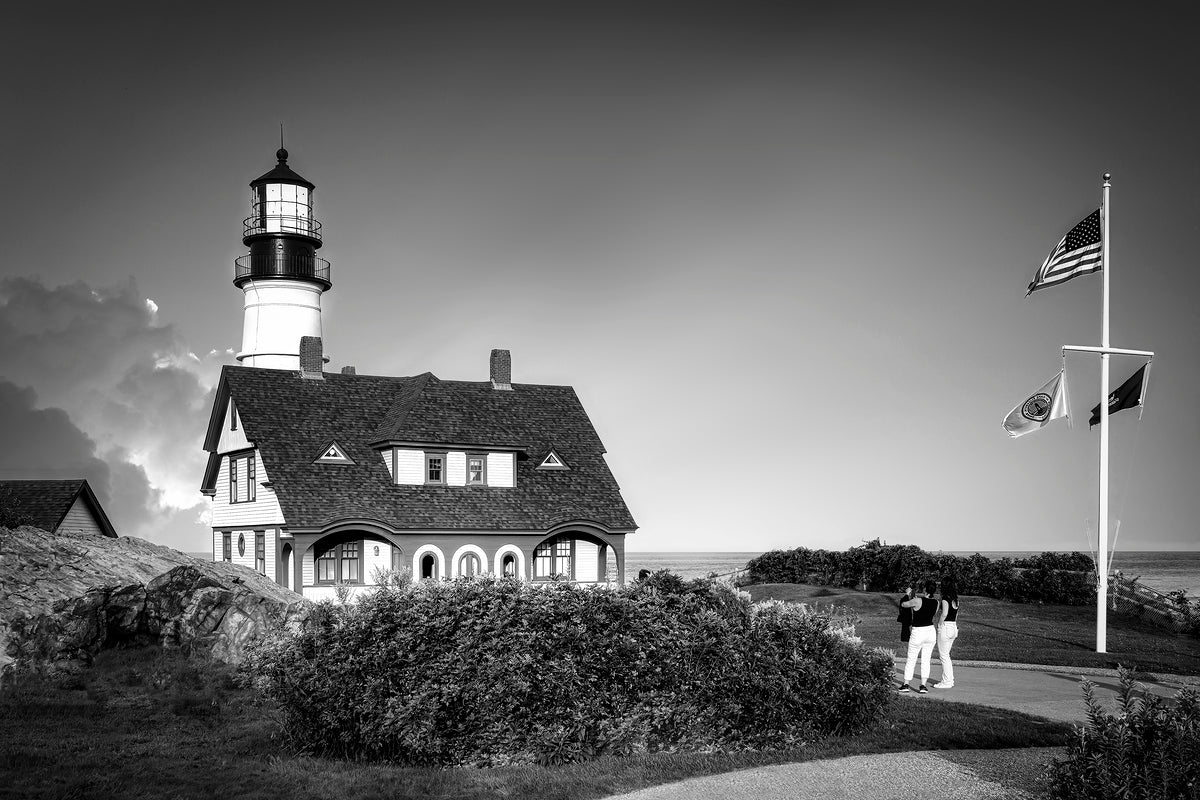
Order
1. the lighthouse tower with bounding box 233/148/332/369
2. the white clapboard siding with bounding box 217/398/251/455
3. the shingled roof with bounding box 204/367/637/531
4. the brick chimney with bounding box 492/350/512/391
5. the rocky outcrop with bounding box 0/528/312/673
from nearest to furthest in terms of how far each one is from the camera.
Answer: the rocky outcrop with bounding box 0/528/312/673, the shingled roof with bounding box 204/367/637/531, the white clapboard siding with bounding box 217/398/251/455, the brick chimney with bounding box 492/350/512/391, the lighthouse tower with bounding box 233/148/332/369

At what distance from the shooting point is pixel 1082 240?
80.7ft

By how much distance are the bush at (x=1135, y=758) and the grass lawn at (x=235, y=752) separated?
135 inches

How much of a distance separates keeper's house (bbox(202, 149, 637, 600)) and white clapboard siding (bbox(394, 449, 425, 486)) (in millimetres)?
45

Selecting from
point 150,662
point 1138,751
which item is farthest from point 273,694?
point 1138,751

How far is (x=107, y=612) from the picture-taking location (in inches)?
784

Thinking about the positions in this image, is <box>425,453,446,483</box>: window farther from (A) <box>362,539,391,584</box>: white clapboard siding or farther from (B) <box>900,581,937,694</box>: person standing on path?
(B) <box>900,581,937,694</box>: person standing on path

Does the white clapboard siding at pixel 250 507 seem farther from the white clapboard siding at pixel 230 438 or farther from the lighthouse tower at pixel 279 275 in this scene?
the lighthouse tower at pixel 279 275

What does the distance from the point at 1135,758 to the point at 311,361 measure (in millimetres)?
37168

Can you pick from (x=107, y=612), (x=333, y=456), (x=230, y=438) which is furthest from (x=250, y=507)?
(x=107, y=612)

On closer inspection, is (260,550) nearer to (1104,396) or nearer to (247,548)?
(247,548)

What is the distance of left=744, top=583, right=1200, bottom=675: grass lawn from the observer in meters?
22.9

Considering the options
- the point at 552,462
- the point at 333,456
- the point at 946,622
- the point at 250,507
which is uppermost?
the point at 333,456

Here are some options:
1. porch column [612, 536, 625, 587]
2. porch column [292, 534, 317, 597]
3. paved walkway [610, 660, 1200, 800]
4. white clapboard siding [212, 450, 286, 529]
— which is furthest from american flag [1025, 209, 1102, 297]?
white clapboard siding [212, 450, 286, 529]

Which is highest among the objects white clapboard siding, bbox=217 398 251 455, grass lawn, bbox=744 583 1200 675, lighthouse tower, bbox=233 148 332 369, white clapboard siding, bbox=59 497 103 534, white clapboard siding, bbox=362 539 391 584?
lighthouse tower, bbox=233 148 332 369
